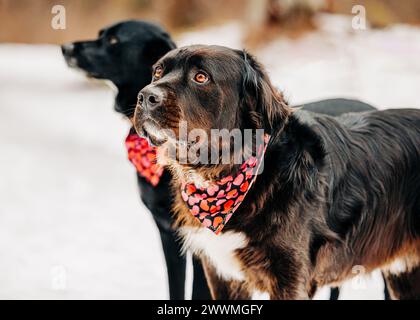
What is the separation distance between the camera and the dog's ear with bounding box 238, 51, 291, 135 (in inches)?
97.1

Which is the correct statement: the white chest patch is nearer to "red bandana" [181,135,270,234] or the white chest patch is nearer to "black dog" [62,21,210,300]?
"red bandana" [181,135,270,234]

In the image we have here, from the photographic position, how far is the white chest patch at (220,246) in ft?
8.50

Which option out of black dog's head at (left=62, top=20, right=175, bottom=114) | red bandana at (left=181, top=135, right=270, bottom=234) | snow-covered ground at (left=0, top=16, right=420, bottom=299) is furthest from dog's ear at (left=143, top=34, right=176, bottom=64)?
snow-covered ground at (left=0, top=16, right=420, bottom=299)

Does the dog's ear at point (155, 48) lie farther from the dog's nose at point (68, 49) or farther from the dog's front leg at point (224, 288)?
the dog's front leg at point (224, 288)

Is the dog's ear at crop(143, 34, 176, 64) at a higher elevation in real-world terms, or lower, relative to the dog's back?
higher

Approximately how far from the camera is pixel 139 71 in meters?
3.19

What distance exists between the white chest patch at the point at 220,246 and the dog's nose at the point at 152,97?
71 centimetres

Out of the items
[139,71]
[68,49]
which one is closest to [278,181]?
[139,71]

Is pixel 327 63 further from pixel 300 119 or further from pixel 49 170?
pixel 300 119

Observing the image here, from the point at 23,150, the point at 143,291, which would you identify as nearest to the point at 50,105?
the point at 23,150

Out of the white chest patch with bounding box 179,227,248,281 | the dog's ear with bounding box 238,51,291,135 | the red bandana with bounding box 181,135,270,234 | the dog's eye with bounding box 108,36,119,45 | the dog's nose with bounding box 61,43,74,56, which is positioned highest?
the dog's eye with bounding box 108,36,119,45

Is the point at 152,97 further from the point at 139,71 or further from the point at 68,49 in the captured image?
the point at 68,49

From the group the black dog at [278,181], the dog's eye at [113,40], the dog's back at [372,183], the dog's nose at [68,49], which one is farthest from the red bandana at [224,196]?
the dog's nose at [68,49]
